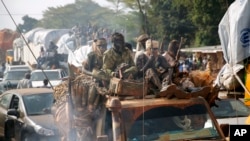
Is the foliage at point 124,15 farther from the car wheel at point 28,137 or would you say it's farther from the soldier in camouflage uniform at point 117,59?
the car wheel at point 28,137

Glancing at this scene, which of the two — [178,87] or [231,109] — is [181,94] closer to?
[178,87]

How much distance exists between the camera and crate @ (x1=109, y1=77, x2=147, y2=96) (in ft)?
22.7

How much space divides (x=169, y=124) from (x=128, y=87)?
2.03 ft

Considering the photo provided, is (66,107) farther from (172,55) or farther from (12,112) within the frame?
(12,112)

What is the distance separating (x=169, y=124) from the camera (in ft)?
21.9

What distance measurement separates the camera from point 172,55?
912 cm

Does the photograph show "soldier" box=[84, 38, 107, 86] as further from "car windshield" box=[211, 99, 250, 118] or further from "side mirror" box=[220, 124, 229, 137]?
"car windshield" box=[211, 99, 250, 118]

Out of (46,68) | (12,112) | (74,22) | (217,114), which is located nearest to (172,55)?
(217,114)

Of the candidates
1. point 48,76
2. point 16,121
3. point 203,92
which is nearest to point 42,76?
point 48,76

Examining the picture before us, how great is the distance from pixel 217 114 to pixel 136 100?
4.21m

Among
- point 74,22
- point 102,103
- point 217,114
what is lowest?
point 217,114

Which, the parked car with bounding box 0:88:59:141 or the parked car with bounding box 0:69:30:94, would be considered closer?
the parked car with bounding box 0:88:59:141

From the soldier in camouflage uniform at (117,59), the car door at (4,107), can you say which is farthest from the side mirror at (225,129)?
the car door at (4,107)

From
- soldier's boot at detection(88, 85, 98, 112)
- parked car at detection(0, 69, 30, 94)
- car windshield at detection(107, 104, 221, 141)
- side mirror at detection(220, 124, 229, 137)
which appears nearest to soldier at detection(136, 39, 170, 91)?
car windshield at detection(107, 104, 221, 141)
